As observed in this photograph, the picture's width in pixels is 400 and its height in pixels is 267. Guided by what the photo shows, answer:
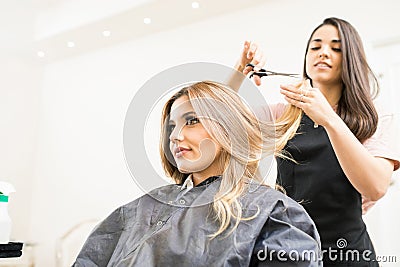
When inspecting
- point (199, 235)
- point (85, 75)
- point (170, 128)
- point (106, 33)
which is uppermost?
point (106, 33)

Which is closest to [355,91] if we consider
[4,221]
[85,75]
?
[4,221]

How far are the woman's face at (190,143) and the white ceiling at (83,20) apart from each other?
5.52 ft

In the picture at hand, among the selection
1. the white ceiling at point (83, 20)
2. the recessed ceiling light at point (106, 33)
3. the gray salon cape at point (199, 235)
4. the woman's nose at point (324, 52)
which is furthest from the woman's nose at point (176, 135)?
the recessed ceiling light at point (106, 33)

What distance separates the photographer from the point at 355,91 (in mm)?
1314

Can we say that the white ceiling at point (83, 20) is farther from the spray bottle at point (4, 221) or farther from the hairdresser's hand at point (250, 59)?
the spray bottle at point (4, 221)

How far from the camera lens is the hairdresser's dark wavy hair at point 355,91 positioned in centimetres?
128

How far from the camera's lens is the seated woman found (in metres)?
0.92

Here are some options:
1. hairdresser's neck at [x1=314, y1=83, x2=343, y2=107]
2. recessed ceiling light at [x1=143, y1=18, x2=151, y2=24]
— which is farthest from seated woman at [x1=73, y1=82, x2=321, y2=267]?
recessed ceiling light at [x1=143, y1=18, x2=151, y2=24]

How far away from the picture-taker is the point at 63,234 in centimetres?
300

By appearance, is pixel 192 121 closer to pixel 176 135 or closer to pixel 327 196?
pixel 176 135

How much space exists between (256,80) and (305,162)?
268mm

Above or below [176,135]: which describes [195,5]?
above

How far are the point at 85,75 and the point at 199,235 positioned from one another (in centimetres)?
246

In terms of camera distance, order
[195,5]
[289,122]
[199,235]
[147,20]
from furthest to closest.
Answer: [147,20], [195,5], [289,122], [199,235]
